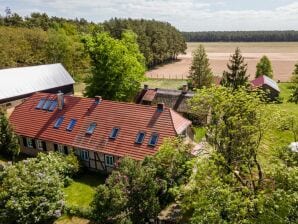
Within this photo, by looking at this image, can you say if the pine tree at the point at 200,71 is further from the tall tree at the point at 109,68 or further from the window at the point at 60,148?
the window at the point at 60,148

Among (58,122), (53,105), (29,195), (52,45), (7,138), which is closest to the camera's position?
(29,195)

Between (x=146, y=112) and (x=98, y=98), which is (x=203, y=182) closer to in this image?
(x=146, y=112)

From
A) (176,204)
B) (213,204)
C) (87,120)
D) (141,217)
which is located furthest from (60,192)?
(213,204)

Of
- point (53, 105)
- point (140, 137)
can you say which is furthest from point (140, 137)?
point (53, 105)

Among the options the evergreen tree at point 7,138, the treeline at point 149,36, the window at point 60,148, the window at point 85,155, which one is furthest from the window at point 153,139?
the treeline at point 149,36

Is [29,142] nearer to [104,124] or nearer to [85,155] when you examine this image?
[85,155]

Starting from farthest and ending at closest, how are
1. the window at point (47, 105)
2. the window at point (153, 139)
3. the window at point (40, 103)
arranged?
the window at point (40, 103)
the window at point (47, 105)
the window at point (153, 139)
